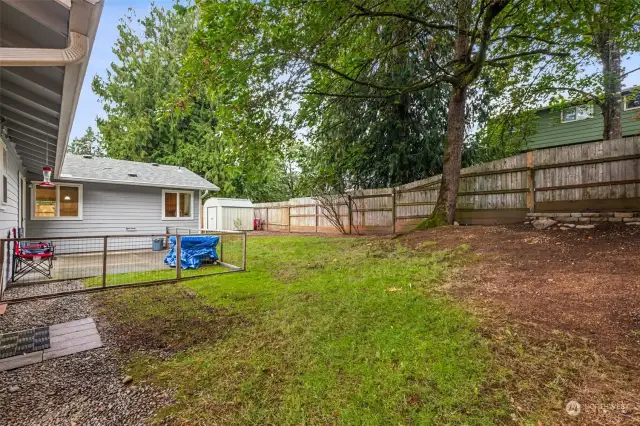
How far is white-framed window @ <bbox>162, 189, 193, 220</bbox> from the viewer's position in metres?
11.1

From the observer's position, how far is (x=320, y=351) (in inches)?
103

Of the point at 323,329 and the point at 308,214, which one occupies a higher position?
the point at 308,214

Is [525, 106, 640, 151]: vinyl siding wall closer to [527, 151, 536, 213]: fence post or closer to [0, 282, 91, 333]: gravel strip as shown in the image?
[527, 151, 536, 213]: fence post

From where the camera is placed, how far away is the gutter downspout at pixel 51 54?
193cm

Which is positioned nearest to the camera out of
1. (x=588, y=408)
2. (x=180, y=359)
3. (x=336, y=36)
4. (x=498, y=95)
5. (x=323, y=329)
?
(x=588, y=408)

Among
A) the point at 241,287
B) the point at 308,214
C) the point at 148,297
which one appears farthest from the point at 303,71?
the point at 308,214

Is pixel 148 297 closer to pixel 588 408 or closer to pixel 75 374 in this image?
pixel 75 374

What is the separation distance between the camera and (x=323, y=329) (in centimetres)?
300

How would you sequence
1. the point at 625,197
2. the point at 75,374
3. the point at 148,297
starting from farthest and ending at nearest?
the point at 625,197, the point at 148,297, the point at 75,374

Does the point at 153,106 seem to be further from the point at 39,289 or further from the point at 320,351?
the point at 320,351

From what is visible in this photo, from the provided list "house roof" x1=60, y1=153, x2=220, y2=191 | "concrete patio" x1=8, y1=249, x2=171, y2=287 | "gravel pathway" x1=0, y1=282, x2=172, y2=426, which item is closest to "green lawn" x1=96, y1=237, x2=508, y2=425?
"gravel pathway" x1=0, y1=282, x2=172, y2=426

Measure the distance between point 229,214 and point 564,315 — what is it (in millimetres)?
15525

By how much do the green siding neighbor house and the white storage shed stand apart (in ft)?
45.5

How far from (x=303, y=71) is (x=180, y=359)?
19.8ft
